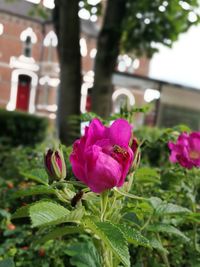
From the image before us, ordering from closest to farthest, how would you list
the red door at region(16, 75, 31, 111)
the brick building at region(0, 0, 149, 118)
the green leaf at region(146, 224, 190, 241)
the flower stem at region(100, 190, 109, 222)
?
the flower stem at region(100, 190, 109, 222)
the green leaf at region(146, 224, 190, 241)
the brick building at region(0, 0, 149, 118)
the red door at region(16, 75, 31, 111)

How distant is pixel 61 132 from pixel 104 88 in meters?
1.02

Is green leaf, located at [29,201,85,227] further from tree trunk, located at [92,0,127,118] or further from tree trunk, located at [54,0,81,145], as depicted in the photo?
tree trunk, located at [92,0,127,118]

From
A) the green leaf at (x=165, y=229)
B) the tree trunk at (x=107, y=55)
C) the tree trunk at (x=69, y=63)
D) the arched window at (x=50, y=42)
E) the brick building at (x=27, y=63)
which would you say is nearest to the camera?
the green leaf at (x=165, y=229)

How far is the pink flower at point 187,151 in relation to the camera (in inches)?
59.7

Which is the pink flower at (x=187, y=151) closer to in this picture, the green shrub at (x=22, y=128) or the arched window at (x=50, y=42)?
the green shrub at (x=22, y=128)

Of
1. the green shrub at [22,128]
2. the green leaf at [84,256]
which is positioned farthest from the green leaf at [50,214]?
the green shrub at [22,128]

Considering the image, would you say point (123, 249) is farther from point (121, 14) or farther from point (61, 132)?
point (121, 14)

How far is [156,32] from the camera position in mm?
8547

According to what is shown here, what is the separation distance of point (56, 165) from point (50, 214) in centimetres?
18

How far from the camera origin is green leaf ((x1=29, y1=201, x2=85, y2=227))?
2.76 feet

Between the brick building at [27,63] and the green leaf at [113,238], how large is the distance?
1031 inches

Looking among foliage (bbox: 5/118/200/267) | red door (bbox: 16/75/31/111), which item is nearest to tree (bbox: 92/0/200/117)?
foliage (bbox: 5/118/200/267)

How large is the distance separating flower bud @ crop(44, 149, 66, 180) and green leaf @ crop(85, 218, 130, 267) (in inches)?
6.7

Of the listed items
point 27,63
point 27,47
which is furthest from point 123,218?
point 27,47
